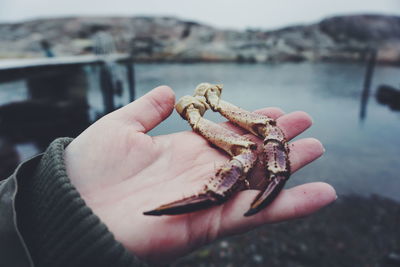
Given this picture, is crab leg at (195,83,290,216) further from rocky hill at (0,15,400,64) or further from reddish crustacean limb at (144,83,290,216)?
rocky hill at (0,15,400,64)

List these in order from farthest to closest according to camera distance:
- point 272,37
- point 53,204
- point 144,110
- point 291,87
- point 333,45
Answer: point 272,37 < point 333,45 < point 291,87 < point 144,110 < point 53,204

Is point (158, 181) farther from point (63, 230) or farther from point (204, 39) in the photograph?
point (204, 39)

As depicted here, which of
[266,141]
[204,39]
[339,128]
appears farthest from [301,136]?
[204,39]

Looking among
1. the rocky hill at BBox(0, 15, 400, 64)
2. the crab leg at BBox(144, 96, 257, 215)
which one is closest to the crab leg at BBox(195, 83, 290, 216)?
the crab leg at BBox(144, 96, 257, 215)

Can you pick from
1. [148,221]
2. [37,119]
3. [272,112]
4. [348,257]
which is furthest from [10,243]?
[37,119]

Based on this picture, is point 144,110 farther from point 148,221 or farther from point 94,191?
point 148,221

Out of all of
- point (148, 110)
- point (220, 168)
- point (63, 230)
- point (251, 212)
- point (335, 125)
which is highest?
point (148, 110)

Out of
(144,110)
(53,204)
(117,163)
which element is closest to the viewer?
(53,204)
